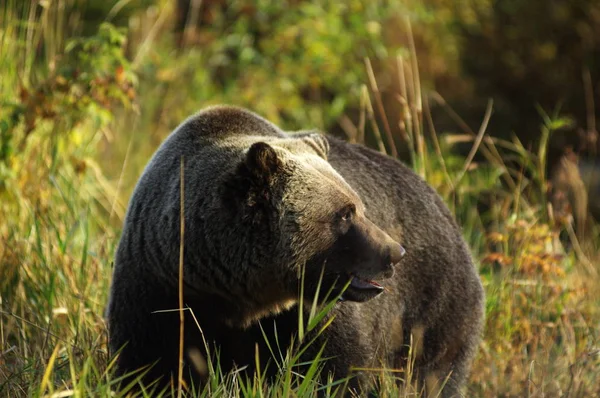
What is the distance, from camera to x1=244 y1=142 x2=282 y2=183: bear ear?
374 cm

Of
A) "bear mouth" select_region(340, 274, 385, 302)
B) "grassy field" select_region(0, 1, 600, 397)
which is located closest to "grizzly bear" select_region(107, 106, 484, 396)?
"bear mouth" select_region(340, 274, 385, 302)

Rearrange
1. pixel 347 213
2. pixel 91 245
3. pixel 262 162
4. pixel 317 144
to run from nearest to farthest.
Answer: pixel 262 162
pixel 347 213
pixel 317 144
pixel 91 245

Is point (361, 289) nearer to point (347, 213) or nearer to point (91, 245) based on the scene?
point (347, 213)

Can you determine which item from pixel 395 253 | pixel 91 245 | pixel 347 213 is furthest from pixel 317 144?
pixel 91 245

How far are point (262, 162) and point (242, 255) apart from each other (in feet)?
1.30

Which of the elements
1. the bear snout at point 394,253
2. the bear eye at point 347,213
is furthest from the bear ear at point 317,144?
the bear snout at point 394,253

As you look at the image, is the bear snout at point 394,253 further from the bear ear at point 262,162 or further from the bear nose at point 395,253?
the bear ear at point 262,162

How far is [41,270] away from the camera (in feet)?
16.7

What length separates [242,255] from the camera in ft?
12.7

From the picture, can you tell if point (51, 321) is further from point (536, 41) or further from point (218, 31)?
point (536, 41)

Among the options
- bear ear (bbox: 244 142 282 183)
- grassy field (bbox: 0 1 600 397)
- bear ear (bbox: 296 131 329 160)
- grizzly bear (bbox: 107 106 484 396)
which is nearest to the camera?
bear ear (bbox: 244 142 282 183)

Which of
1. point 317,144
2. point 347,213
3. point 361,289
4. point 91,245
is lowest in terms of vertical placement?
point 91,245

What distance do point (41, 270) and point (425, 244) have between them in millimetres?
2068

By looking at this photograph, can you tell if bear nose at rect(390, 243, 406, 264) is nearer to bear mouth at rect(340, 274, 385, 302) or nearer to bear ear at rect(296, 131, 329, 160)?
bear mouth at rect(340, 274, 385, 302)
